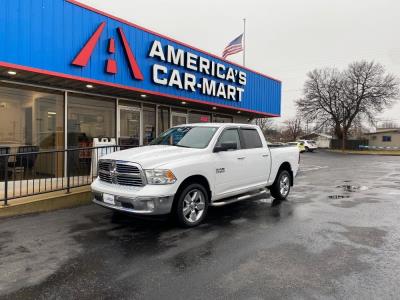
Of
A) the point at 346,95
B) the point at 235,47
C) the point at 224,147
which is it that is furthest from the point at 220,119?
the point at 346,95

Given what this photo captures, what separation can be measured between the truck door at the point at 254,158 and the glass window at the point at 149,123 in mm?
6108

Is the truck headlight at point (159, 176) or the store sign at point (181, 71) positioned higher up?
the store sign at point (181, 71)

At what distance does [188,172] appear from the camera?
5.74 meters

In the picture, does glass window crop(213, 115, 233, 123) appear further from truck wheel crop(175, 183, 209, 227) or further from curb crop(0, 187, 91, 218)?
truck wheel crop(175, 183, 209, 227)

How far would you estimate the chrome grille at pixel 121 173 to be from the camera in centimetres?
553

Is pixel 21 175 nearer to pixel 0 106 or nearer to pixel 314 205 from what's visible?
pixel 0 106

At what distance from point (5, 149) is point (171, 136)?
491 cm

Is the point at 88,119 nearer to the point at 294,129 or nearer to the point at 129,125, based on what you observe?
the point at 129,125

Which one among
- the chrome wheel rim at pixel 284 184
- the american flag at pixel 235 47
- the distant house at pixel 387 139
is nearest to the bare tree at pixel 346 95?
the distant house at pixel 387 139

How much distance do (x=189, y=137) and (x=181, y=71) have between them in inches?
217

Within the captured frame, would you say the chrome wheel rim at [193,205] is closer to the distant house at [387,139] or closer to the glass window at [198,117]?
the glass window at [198,117]

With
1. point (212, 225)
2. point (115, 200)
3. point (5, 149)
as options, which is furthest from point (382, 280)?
point (5, 149)

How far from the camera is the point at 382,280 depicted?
3.82m

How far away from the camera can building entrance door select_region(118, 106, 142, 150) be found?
11852mm
